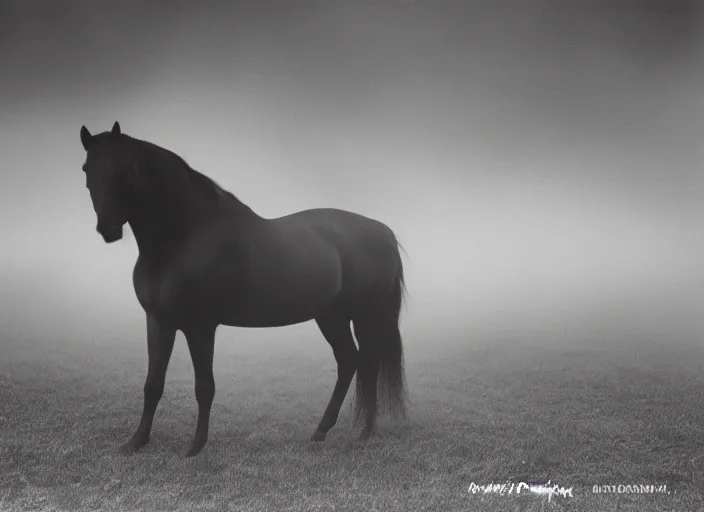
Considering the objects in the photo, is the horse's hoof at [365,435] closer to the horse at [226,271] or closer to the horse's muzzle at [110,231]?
the horse at [226,271]

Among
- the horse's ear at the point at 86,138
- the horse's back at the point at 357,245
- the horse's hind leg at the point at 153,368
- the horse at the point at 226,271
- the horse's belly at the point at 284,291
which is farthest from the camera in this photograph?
the horse's back at the point at 357,245

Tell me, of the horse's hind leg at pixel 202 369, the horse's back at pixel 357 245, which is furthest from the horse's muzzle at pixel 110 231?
the horse's back at pixel 357 245

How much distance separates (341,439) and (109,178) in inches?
99.6

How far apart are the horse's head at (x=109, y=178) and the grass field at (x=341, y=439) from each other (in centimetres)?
153

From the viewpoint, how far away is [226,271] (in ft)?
11.0

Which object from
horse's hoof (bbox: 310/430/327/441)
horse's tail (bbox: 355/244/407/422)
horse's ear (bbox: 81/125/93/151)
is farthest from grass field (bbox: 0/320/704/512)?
horse's ear (bbox: 81/125/93/151)

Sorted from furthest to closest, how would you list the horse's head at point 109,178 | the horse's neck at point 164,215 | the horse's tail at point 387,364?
the horse's tail at point 387,364
the horse's neck at point 164,215
the horse's head at point 109,178

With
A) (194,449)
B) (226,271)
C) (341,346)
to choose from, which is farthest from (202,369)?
(341,346)

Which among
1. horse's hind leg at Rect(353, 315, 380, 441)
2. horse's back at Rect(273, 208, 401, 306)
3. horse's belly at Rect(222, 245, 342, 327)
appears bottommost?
horse's hind leg at Rect(353, 315, 380, 441)

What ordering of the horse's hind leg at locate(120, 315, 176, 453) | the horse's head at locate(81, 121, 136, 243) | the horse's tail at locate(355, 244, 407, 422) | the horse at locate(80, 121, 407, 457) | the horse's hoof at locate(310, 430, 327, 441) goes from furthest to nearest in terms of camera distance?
the horse's tail at locate(355, 244, 407, 422) < the horse's hoof at locate(310, 430, 327, 441) < the horse's hind leg at locate(120, 315, 176, 453) < the horse at locate(80, 121, 407, 457) < the horse's head at locate(81, 121, 136, 243)

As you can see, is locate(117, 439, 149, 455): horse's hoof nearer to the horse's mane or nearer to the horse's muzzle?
the horse's muzzle

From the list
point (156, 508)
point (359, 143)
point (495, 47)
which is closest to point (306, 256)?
point (156, 508)

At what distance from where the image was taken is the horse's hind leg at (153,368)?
3352mm

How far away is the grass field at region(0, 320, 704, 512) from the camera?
286cm
